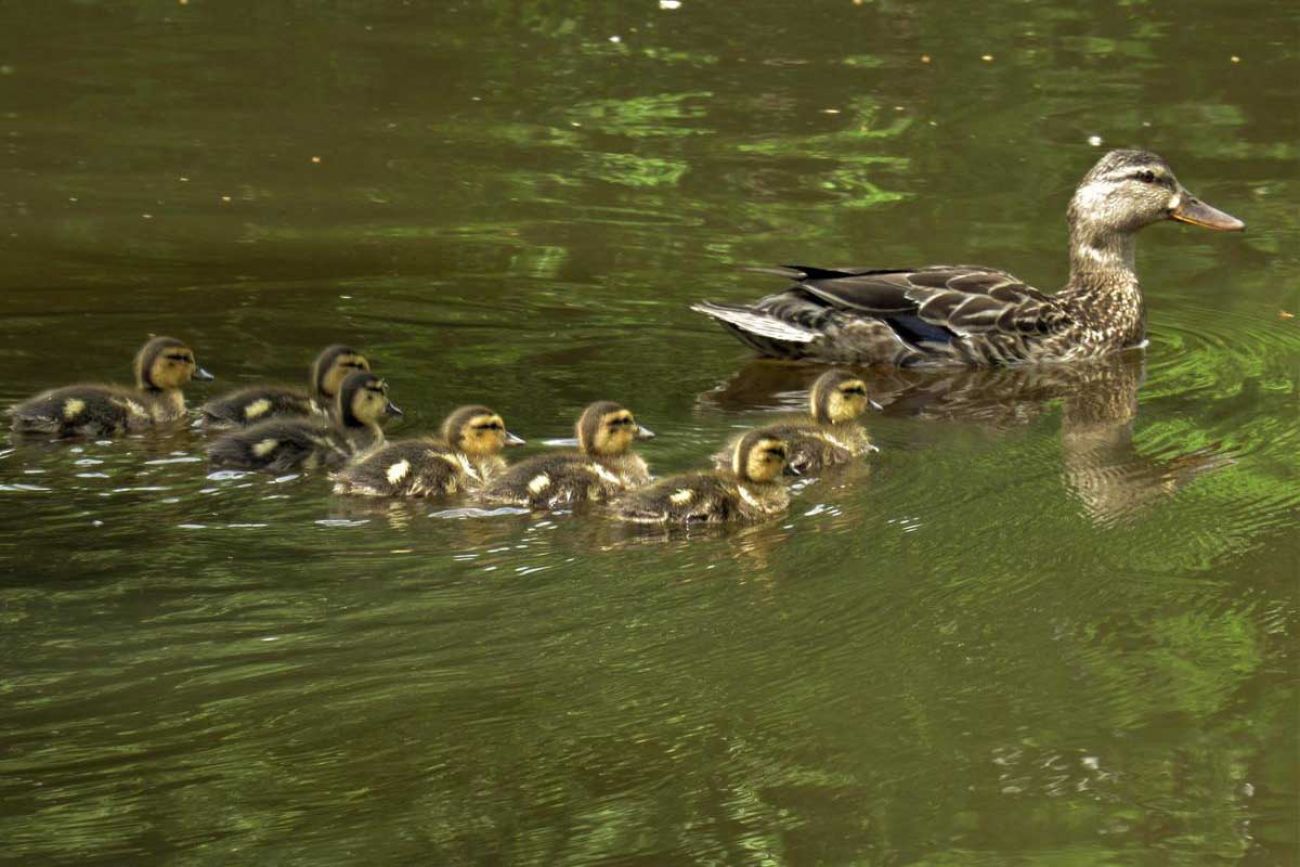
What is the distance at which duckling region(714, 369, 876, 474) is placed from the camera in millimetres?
6418

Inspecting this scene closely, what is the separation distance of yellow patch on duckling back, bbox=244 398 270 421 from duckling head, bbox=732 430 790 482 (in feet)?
5.09

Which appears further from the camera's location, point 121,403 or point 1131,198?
point 1131,198

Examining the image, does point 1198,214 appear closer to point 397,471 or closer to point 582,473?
point 582,473

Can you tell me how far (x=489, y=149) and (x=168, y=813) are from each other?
6.79 m

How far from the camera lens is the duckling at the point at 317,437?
20.4ft

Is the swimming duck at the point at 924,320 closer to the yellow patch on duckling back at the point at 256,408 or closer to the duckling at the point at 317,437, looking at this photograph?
the duckling at the point at 317,437

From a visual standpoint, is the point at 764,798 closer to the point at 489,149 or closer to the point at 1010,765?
the point at 1010,765

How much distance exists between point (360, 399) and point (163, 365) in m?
0.70

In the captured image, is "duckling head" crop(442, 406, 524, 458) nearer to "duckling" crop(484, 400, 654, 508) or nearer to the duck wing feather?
"duckling" crop(484, 400, 654, 508)

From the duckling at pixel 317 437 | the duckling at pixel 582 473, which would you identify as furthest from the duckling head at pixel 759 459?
the duckling at pixel 317 437

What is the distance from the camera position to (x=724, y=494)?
19.2ft

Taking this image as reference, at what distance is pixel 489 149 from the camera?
1060 cm

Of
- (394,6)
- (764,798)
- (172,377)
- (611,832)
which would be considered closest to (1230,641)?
(764,798)

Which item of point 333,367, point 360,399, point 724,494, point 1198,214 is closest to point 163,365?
point 333,367
